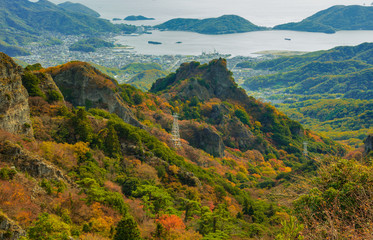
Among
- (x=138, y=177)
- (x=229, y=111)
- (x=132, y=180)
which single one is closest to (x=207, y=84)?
(x=229, y=111)

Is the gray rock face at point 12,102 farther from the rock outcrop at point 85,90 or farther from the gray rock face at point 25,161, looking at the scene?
the rock outcrop at point 85,90

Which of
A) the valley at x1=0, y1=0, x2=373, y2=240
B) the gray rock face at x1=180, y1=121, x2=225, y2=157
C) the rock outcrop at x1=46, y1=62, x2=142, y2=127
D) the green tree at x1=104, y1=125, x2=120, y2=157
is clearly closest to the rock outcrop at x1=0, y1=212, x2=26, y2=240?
the valley at x1=0, y1=0, x2=373, y2=240

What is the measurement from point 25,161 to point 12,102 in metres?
6.79

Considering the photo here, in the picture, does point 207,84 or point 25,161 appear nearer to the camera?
point 25,161

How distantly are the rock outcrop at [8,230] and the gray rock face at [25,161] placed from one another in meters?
7.40

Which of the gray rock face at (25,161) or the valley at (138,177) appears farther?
the gray rock face at (25,161)

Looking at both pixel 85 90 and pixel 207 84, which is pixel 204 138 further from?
pixel 207 84

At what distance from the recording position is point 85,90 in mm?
50812

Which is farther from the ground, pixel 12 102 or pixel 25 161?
pixel 12 102

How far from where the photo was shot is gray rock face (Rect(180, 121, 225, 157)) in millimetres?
63969

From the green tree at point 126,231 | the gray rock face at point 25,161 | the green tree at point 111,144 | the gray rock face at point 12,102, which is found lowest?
the green tree at point 126,231

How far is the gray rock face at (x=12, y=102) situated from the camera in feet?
86.0

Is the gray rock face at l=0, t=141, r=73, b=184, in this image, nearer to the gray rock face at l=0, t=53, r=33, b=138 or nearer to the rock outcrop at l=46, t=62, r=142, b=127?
the gray rock face at l=0, t=53, r=33, b=138

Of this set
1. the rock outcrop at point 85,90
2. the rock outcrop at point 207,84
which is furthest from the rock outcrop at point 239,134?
the rock outcrop at point 85,90
